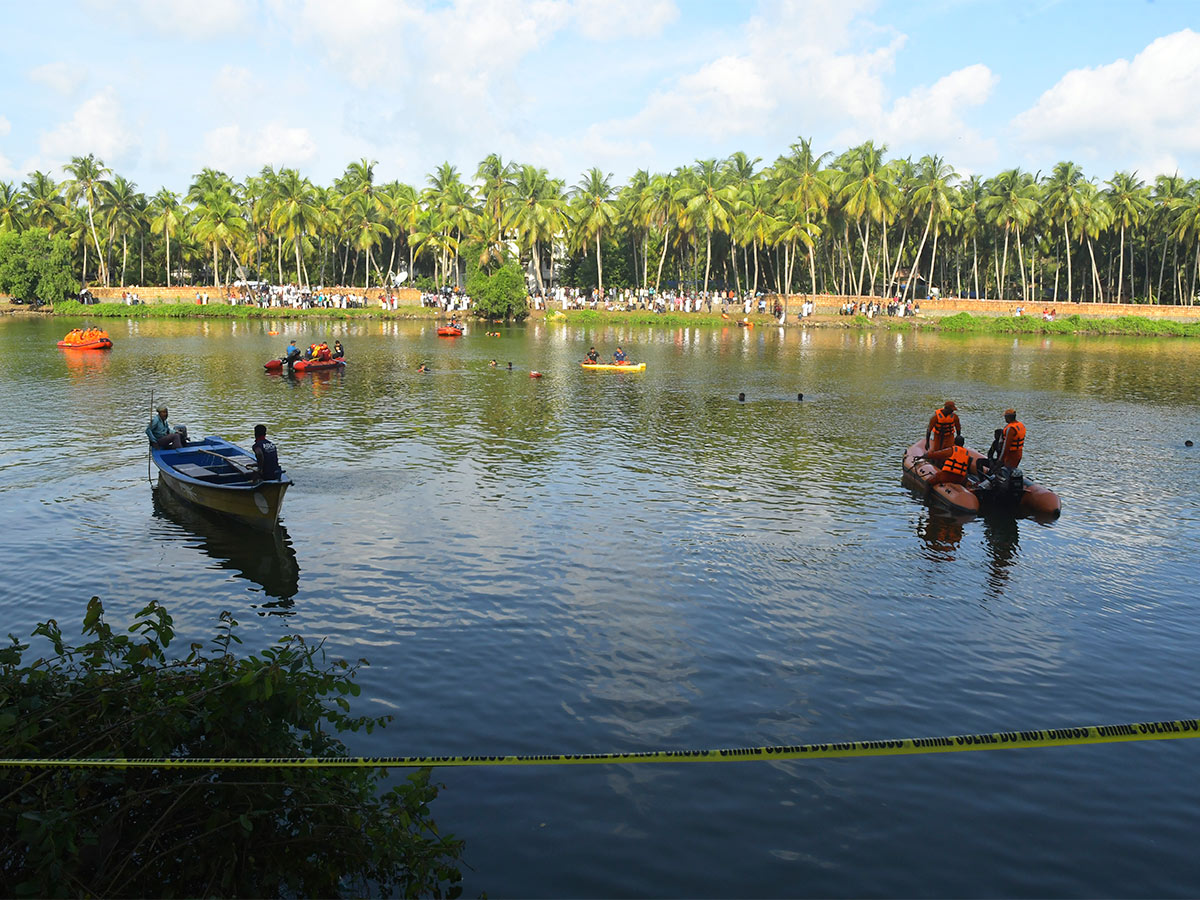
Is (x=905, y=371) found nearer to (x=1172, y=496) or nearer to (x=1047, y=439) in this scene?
(x=1047, y=439)

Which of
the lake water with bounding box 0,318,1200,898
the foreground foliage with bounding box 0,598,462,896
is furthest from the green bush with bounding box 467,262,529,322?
the foreground foliage with bounding box 0,598,462,896

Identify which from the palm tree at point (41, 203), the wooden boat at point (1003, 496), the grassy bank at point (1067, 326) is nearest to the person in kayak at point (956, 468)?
the wooden boat at point (1003, 496)

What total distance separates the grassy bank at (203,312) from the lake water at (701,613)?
2301 inches

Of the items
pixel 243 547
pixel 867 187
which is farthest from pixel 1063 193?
pixel 243 547

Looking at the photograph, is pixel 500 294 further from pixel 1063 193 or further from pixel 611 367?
pixel 1063 193

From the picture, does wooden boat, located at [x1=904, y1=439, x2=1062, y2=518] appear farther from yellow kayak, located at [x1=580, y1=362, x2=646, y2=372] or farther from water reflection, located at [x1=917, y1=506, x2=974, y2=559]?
yellow kayak, located at [x1=580, y1=362, x2=646, y2=372]

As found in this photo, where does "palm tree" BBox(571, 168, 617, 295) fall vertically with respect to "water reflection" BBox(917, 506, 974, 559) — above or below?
above

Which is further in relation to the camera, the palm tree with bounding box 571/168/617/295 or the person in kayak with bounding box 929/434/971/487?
the palm tree with bounding box 571/168/617/295

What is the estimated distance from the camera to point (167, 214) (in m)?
99.7

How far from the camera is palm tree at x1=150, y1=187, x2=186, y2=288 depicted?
327ft

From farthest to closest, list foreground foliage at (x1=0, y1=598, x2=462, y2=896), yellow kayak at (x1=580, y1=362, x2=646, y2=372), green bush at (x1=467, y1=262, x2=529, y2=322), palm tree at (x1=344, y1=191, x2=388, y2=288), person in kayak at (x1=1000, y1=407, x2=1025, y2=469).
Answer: palm tree at (x1=344, y1=191, x2=388, y2=288), green bush at (x1=467, y1=262, x2=529, y2=322), yellow kayak at (x1=580, y1=362, x2=646, y2=372), person in kayak at (x1=1000, y1=407, x2=1025, y2=469), foreground foliage at (x1=0, y1=598, x2=462, y2=896)

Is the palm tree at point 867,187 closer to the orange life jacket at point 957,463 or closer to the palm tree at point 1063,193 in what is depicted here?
the palm tree at point 1063,193

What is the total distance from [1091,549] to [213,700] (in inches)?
683

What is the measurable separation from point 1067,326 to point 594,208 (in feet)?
167
